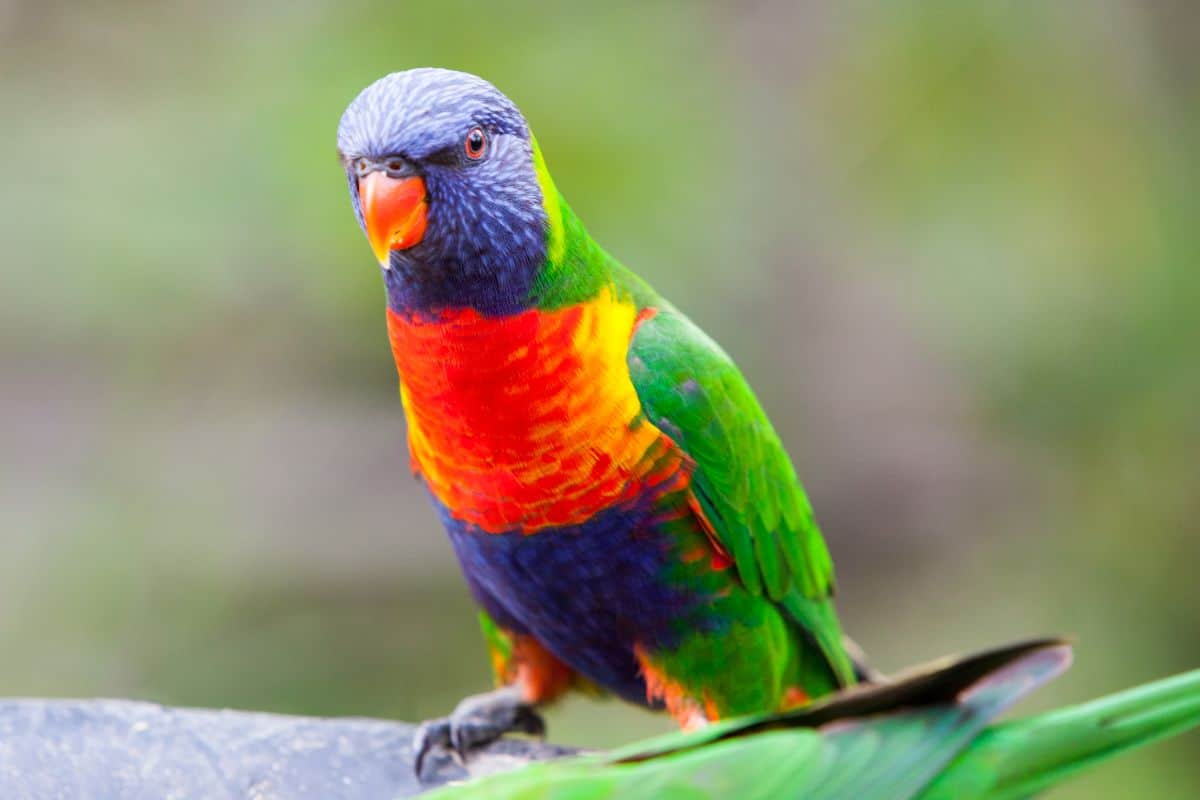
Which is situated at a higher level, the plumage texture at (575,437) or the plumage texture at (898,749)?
the plumage texture at (575,437)

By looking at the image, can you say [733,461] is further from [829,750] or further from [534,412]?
[829,750]

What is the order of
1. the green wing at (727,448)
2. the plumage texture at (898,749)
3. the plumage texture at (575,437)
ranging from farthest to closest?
the green wing at (727,448), the plumage texture at (575,437), the plumage texture at (898,749)

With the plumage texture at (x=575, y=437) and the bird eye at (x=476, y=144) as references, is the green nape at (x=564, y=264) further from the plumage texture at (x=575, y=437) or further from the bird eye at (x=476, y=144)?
the bird eye at (x=476, y=144)

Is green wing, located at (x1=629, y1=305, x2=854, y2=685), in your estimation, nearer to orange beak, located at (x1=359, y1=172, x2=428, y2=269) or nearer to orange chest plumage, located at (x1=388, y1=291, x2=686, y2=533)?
orange chest plumage, located at (x1=388, y1=291, x2=686, y2=533)

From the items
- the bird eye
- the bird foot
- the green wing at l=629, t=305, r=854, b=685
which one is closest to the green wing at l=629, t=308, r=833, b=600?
the green wing at l=629, t=305, r=854, b=685

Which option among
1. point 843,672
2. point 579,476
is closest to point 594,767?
point 579,476

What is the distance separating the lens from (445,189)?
1.71 meters

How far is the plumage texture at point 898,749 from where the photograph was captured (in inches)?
50.2

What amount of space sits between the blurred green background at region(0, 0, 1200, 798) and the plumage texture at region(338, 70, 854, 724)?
5.22 ft

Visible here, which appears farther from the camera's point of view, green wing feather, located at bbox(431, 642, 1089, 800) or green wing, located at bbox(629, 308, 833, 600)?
green wing, located at bbox(629, 308, 833, 600)

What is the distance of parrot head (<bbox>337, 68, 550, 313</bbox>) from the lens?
5.40ft

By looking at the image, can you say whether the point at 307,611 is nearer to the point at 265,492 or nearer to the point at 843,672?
the point at 265,492

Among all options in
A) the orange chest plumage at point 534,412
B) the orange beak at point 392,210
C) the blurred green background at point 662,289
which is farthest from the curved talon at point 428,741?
the blurred green background at point 662,289

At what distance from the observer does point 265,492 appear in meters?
4.06
